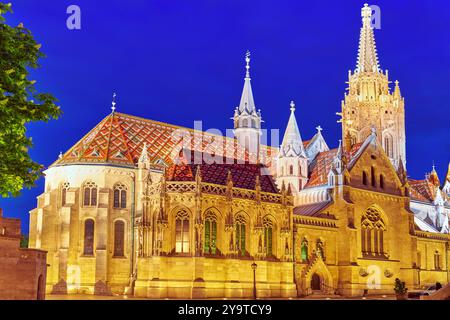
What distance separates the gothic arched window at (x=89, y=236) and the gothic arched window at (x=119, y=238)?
6.58 ft

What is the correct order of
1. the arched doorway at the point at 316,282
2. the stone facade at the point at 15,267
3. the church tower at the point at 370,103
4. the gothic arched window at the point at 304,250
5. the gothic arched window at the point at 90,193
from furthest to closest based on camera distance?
1. the church tower at the point at 370,103
2. the gothic arched window at the point at 90,193
3. the arched doorway at the point at 316,282
4. the gothic arched window at the point at 304,250
5. the stone facade at the point at 15,267

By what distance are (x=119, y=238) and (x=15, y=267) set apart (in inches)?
1136

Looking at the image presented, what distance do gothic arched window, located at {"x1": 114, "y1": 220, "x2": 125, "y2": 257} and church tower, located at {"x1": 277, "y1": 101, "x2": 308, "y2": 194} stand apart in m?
17.7

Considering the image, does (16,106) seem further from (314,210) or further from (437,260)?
(437,260)

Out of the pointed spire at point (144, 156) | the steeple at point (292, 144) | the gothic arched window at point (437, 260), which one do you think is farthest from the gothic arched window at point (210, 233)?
the gothic arched window at point (437, 260)

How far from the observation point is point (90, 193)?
60.2 metres

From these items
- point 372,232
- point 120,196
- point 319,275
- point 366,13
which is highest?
point 366,13

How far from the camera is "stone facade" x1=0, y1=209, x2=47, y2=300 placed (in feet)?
99.9

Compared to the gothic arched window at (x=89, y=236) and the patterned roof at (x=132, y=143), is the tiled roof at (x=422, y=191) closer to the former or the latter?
the patterned roof at (x=132, y=143)

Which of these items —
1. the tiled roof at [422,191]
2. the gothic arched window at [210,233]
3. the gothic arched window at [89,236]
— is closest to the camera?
the gothic arched window at [210,233]

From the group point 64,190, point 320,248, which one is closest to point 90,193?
point 64,190

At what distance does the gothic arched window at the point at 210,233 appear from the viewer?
163 ft

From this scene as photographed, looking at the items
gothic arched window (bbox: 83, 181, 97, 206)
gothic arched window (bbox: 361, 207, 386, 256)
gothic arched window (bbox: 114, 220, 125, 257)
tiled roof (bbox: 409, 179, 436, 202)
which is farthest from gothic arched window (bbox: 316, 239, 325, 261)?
tiled roof (bbox: 409, 179, 436, 202)
